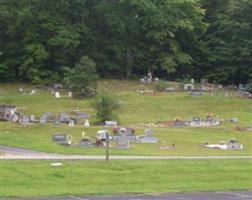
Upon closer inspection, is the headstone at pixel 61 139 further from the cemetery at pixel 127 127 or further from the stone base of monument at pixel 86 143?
the stone base of monument at pixel 86 143

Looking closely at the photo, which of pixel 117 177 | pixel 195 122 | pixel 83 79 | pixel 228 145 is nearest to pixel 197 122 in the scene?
pixel 195 122

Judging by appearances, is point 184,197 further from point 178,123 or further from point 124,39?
point 124,39

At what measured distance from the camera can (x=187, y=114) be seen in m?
52.1

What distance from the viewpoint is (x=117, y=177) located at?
77.7ft

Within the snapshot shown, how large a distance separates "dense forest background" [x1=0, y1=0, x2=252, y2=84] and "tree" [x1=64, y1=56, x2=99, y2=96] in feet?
37.2

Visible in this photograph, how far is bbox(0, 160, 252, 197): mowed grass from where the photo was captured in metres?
21.5

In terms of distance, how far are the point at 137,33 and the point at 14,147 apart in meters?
43.5

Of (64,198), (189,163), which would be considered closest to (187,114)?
(189,163)

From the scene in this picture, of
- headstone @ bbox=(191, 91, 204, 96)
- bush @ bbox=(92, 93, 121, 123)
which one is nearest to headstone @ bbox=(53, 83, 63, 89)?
headstone @ bbox=(191, 91, 204, 96)

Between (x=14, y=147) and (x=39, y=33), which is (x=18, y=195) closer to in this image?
(x=14, y=147)

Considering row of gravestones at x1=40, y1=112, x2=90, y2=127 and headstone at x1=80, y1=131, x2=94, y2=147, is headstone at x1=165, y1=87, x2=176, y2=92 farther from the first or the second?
headstone at x1=80, y1=131, x2=94, y2=147

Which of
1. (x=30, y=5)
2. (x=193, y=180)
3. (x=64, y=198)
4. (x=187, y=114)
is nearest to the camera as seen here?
(x=64, y=198)

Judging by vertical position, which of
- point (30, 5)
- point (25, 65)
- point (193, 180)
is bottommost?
point (193, 180)

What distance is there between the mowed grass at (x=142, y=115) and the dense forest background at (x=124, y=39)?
400cm
